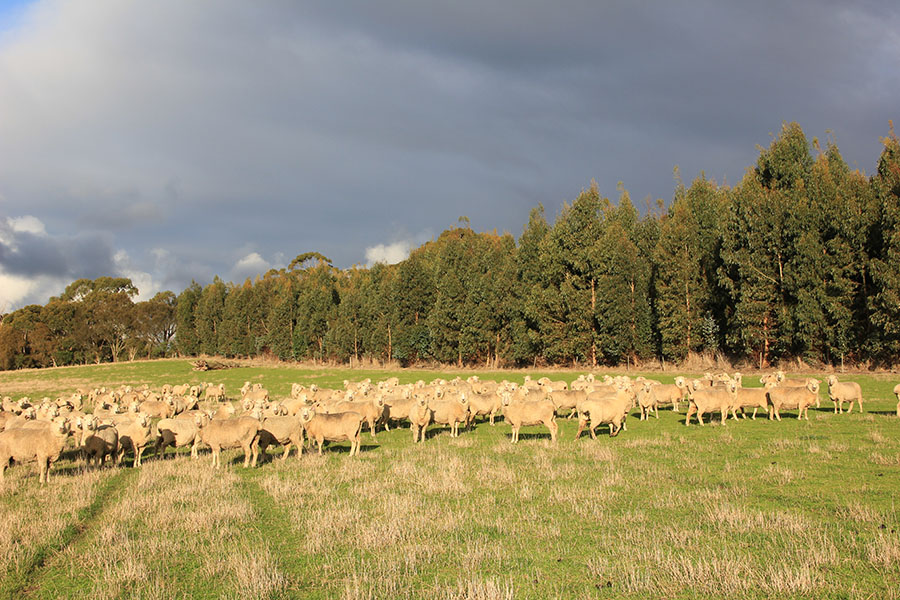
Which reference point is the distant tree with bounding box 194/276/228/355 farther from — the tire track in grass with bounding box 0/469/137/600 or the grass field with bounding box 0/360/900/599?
the tire track in grass with bounding box 0/469/137/600

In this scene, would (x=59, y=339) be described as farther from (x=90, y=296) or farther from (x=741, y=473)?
(x=741, y=473)

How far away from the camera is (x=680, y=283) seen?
143 ft

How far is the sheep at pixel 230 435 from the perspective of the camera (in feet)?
47.5

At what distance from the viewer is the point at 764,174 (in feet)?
140

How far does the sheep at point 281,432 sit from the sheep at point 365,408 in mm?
3232

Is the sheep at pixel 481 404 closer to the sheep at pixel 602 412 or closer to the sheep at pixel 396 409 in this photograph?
the sheep at pixel 396 409

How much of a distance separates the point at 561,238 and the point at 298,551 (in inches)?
1718

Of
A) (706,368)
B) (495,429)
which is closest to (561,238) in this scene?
(706,368)

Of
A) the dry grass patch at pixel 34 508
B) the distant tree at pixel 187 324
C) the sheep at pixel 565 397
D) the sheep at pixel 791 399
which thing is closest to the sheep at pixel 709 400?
the sheep at pixel 791 399

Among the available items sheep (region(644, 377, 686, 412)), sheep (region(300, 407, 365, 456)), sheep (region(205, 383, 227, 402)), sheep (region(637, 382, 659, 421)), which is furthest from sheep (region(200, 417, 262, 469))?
sheep (region(205, 383, 227, 402))

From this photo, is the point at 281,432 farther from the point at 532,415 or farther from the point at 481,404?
the point at 481,404

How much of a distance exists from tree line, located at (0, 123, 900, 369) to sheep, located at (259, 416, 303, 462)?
113 feet

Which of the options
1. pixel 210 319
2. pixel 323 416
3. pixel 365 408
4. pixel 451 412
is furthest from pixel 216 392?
pixel 210 319

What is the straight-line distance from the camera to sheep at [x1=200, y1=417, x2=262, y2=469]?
47.5 feet
